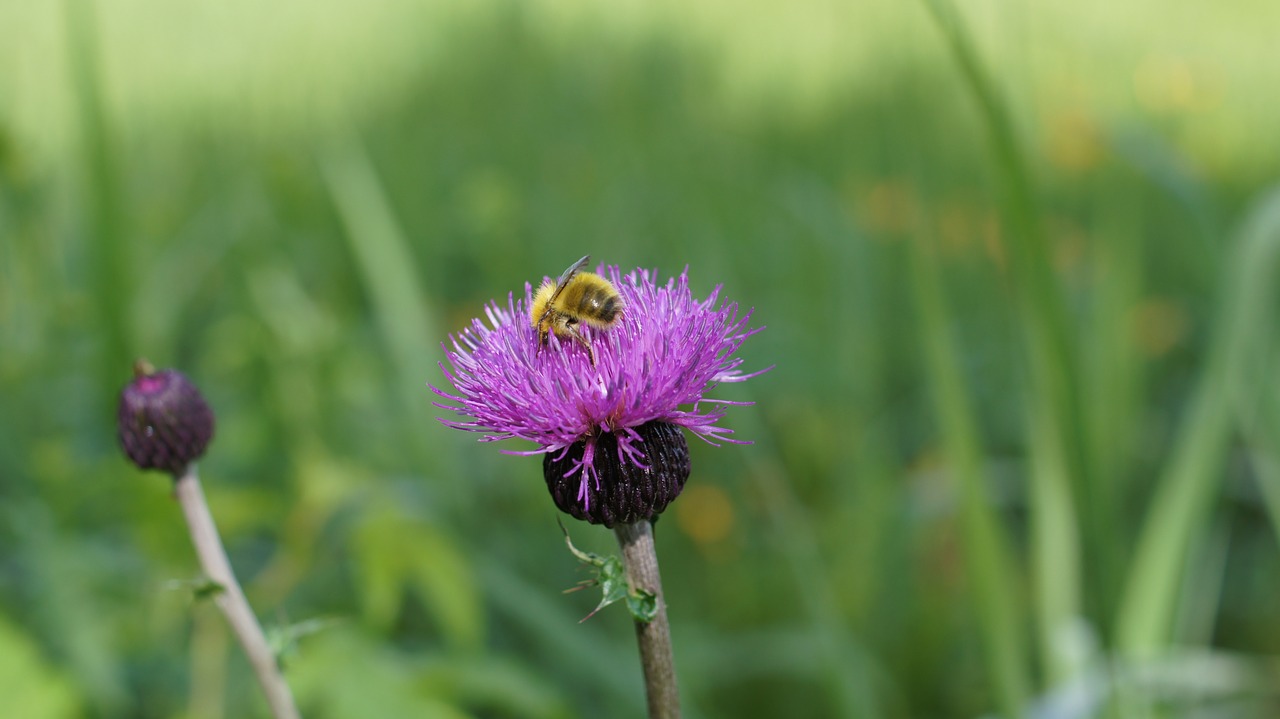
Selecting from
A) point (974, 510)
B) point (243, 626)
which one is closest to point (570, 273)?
point (243, 626)

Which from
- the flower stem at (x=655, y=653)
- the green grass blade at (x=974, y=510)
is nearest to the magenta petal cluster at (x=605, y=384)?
the flower stem at (x=655, y=653)

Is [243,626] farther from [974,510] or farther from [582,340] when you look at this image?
[974,510]

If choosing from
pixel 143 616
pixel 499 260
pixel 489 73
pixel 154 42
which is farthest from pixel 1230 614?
pixel 154 42

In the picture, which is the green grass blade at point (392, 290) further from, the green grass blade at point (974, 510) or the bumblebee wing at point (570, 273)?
the bumblebee wing at point (570, 273)

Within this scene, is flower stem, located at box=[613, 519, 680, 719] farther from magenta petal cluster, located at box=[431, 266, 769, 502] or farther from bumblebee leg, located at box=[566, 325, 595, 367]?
bumblebee leg, located at box=[566, 325, 595, 367]

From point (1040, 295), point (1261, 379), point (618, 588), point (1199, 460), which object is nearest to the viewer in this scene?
point (618, 588)

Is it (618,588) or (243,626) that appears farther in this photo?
(243,626)

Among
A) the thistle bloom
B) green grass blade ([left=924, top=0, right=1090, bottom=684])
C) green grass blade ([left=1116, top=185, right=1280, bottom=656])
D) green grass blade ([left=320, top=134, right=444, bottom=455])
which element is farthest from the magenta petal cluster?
green grass blade ([left=320, top=134, right=444, bottom=455])
